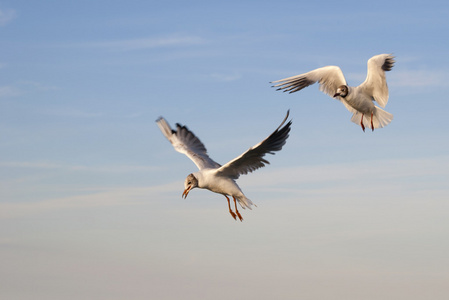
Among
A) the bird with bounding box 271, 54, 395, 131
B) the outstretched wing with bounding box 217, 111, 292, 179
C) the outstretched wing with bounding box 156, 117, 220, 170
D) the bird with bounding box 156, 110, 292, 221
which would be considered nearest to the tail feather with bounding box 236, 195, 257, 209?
the bird with bounding box 156, 110, 292, 221

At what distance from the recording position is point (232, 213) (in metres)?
14.6

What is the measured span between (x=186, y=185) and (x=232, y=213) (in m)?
1.23

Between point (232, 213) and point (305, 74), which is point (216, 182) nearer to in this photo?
point (232, 213)

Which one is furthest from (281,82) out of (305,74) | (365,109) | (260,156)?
(260,156)

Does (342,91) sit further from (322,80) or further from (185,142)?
(185,142)

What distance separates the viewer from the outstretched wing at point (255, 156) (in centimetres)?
1314

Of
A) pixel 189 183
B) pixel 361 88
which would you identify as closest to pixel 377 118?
pixel 361 88

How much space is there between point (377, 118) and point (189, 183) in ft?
19.6

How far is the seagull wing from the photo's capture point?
17.1 metres

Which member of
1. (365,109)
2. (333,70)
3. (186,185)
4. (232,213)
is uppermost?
(333,70)

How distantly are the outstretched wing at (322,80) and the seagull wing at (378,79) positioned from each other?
72 cm

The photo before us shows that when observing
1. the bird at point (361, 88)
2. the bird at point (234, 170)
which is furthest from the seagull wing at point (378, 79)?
the bird at point (234, 170)

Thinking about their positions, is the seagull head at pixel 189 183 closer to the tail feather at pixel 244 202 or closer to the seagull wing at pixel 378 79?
the tail feather at pixel 244 202

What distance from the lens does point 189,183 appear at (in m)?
14.6
